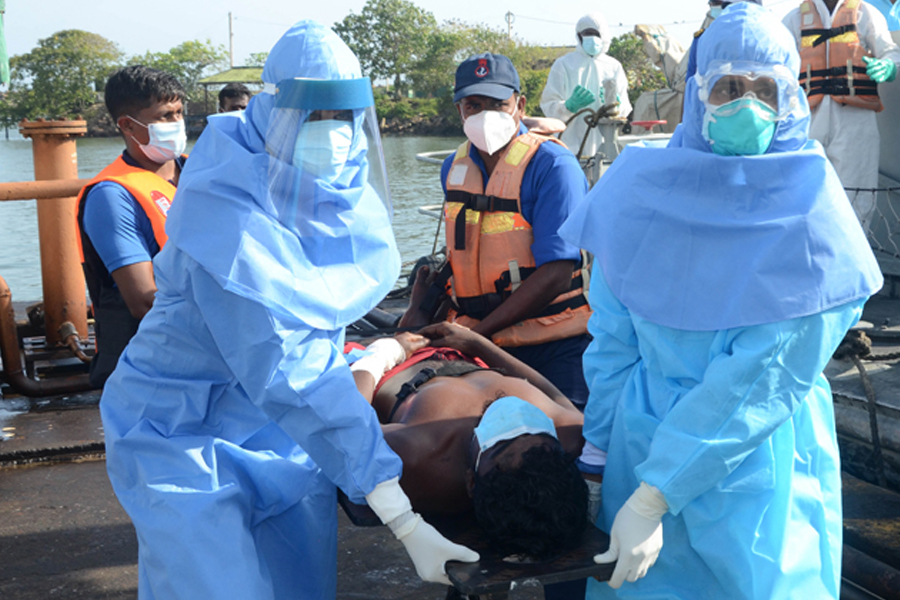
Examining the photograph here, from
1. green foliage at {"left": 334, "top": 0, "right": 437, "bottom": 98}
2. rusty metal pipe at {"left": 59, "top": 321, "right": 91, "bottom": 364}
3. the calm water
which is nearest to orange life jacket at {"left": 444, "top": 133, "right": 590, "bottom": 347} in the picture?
rusty metal pipe at {"left": 59, "top": 321, "right": 91, "bottom": 364}

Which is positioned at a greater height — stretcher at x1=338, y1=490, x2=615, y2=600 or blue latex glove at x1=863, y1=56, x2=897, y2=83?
blue latex glove at x1=863, y1=56, x2=897, y2=83

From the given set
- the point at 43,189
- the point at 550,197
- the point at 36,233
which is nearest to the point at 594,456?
the point at 550,197

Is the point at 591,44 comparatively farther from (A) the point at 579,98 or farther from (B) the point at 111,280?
(B) the point at 111,280

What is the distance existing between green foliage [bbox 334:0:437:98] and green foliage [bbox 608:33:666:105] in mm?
22176

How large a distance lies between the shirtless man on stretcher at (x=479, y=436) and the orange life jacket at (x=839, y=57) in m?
3.60

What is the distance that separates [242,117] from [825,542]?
1644 millimetres

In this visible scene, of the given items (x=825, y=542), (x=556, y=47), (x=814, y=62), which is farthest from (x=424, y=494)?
(x=556, y=47)

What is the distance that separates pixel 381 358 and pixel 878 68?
13.0 feet

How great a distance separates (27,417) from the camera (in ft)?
15.7

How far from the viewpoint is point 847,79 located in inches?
200

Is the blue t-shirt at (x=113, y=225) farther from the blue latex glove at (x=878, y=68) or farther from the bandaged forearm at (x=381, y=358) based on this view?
the blue latex glove at (x=878, y=68)

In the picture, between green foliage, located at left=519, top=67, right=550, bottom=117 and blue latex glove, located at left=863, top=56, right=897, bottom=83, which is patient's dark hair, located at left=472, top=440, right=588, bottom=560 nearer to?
blue latex glove, located at left=863, top=56, right=897, bottom=83

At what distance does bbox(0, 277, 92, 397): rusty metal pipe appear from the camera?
480 cm

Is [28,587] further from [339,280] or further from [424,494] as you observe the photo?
[339,280]
